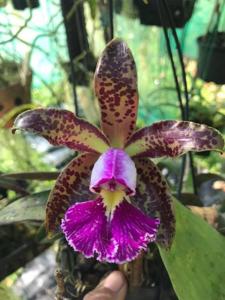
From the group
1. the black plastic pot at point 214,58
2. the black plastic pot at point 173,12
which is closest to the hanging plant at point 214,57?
the black plastic pot at point 214,58

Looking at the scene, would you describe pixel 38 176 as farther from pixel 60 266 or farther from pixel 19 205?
pixel 60 266

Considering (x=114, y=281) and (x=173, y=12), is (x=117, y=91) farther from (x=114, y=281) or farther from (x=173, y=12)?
(x=173, y=12)

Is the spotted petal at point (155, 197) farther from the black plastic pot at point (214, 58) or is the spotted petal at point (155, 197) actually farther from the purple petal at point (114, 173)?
the black plastic pot at point (214, 58)

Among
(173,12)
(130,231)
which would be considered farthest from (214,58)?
(130,231)

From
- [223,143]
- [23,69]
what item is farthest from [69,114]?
[23,69]

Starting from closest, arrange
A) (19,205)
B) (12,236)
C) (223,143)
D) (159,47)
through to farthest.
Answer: (223,143) < (19,205) < (12,236) < (159,47)

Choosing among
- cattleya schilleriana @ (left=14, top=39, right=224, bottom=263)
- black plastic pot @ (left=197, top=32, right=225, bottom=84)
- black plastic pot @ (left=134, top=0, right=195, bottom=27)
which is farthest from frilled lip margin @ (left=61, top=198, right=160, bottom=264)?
black plastic pot @ (left=197, top=32, right=225, bottom=84)
